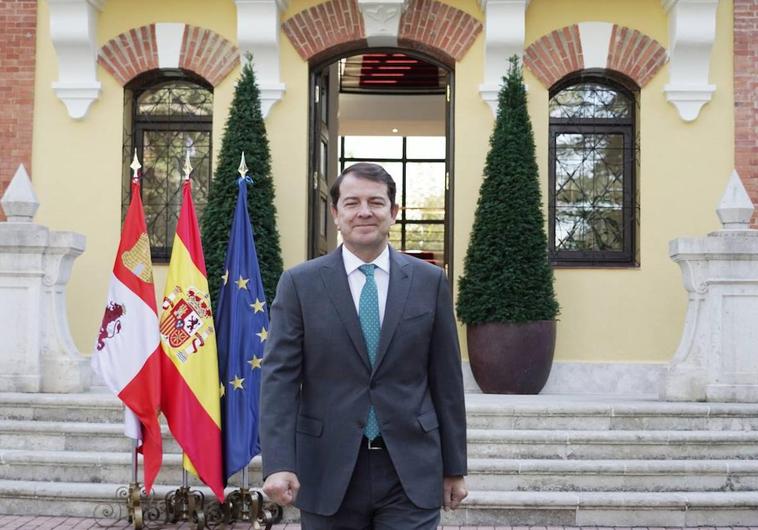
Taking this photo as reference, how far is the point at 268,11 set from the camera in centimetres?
992

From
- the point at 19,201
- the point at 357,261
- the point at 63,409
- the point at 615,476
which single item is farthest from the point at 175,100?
the point at 357,261

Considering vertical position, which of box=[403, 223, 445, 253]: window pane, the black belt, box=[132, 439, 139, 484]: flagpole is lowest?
box=[132, 439, 139, 484]: flagpole

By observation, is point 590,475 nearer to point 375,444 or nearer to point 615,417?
point 615,417

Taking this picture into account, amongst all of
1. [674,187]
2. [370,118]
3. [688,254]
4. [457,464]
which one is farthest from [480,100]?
[370,118]

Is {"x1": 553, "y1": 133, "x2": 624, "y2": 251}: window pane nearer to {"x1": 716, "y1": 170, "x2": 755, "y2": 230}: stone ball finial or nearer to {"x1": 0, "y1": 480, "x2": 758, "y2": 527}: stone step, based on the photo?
{"x1": 716, "y1": 170, "x2": 755, "y2": 230}: stone ball finial

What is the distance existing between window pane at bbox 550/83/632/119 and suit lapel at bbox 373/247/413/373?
7137mm

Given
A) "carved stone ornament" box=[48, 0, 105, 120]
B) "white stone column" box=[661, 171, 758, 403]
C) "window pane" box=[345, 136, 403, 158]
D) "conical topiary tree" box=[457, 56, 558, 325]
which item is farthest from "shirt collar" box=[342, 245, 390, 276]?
"window pane" box=[345, 136, 403, 158]

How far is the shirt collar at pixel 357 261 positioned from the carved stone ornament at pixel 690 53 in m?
7.10

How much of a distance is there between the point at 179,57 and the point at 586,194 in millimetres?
4396

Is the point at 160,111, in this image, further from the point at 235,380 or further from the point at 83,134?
the point at 235,380

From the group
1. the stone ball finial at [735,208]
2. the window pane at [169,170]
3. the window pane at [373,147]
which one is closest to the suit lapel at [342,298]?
the stone ball finial at [735,208]

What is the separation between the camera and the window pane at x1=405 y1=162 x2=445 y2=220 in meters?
23.7

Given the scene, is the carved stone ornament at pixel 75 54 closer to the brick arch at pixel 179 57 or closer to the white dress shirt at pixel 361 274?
the brick arch at pixel 179 57

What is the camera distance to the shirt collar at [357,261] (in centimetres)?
352
